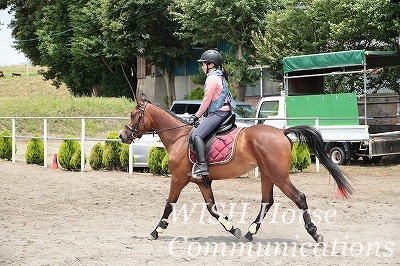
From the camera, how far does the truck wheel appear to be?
68.7 ft

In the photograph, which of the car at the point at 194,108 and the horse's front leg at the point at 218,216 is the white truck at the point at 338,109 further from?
the horse's front leg at the point at 218,216

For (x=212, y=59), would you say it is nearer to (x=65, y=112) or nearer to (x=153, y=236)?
(x=153, y=236)

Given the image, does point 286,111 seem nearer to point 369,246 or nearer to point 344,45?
point 344,45

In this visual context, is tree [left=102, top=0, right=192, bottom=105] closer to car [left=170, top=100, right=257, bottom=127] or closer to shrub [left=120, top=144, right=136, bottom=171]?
car [left=170, top=100, right=257, bottom=127]

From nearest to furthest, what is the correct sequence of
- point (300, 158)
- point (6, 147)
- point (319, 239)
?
point (319, 239), point (300, 158), point (6, 147)

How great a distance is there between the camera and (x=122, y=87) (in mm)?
53406

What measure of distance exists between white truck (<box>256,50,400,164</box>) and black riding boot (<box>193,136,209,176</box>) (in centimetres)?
957

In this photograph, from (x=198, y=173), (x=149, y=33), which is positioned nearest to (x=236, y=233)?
(x=198, y=173)

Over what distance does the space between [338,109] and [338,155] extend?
1360 millimetres

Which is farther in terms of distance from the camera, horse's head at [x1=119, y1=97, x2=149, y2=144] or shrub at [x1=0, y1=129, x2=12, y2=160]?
shrub at [x1=0, y1=129, x2=12, y2=160]

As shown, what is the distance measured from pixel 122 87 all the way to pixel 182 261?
4569 centimetres

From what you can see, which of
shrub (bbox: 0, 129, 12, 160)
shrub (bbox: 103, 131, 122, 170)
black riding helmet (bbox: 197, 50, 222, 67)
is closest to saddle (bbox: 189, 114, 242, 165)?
black riding helmet (bbox: 197, 50, 222, 67)

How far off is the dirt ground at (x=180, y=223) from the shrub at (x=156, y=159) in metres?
0.37

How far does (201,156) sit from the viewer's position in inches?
392
